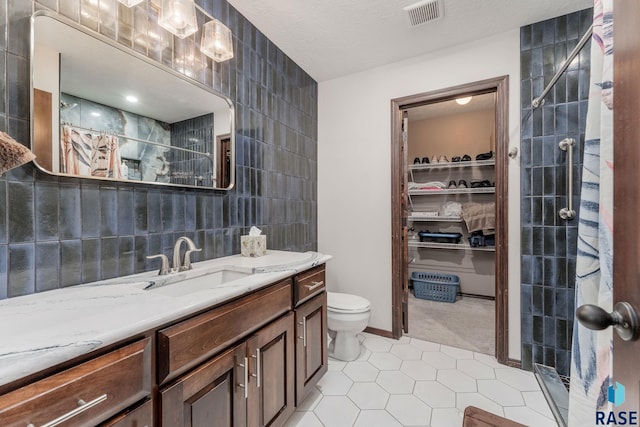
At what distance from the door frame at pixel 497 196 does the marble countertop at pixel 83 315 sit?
4.90 feet

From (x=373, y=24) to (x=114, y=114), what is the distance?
174cm

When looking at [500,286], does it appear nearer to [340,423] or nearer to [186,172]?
[340,423]

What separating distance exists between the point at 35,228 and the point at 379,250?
2193 mm

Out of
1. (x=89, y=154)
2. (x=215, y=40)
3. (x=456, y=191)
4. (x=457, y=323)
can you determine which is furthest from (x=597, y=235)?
(x=456, y=191)

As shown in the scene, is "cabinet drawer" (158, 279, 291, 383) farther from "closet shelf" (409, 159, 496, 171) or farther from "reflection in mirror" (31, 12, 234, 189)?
"closet shelf" (409, 159, 496, 171)

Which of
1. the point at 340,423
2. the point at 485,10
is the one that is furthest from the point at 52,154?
the point at 485,10

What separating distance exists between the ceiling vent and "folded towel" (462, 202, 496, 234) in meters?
2.24

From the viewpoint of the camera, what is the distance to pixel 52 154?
40.4 inches

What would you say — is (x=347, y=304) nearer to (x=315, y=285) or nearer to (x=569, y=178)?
(x=315, y=285)

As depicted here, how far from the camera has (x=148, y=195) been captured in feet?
4.39

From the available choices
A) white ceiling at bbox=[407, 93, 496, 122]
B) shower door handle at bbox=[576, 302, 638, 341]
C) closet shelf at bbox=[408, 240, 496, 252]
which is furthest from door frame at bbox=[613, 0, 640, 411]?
closet shelf at bbox=[408, 240, 496, 252]

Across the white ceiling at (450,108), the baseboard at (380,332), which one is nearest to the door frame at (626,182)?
the baseboard at (380,332)

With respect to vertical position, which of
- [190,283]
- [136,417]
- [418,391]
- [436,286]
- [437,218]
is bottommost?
[418,391]

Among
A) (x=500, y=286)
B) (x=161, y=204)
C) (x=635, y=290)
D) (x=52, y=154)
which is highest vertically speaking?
(x=52, y=154)
